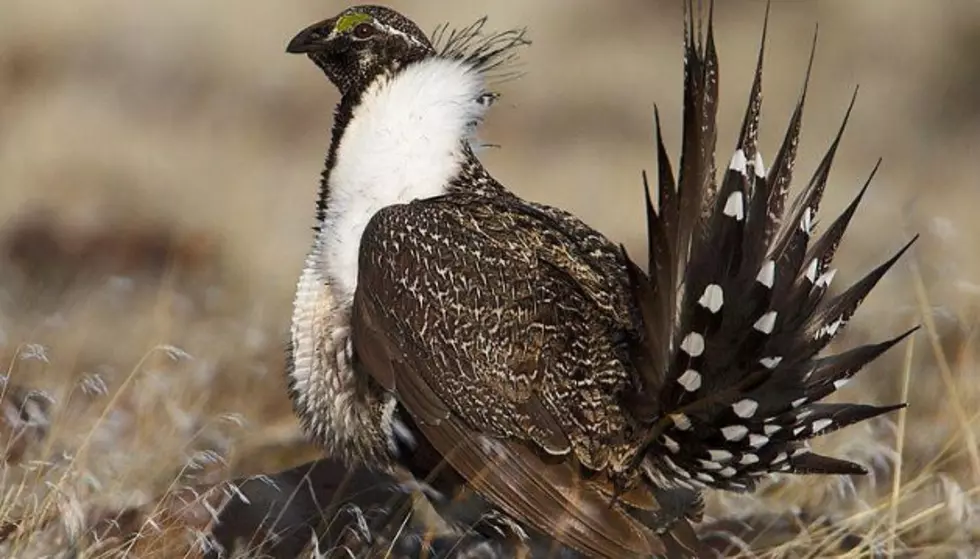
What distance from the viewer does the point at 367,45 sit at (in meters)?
4.18

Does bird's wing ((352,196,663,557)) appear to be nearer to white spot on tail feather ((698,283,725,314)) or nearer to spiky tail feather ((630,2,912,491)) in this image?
spiky tail feather ((630,2,912,491))

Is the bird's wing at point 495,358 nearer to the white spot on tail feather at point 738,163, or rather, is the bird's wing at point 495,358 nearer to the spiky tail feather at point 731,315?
the spiky tail feather at point 731,315

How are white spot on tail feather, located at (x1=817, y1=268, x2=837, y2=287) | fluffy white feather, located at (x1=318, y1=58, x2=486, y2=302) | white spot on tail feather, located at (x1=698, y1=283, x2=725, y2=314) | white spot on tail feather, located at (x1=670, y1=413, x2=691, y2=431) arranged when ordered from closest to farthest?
1. white spot on tail feather, located at (x1=698, y1=283, x2=725, y2=314)
2. white spot on tail feather, located at (x1=670, y1=413, x2=691, y2=431)
3. white spot on tail feather, located at (x1=817, y1=268, x2=837, y2=287)
4. fluffy white feather, located at (x1=318, y1=58, x2=486, y2=302)

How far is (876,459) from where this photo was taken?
13.2 ft

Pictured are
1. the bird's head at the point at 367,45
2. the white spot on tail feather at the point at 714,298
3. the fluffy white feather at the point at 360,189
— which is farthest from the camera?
the bird's head at the point at 367,45

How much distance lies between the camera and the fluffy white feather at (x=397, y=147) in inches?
153

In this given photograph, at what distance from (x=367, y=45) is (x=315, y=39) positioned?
13cm

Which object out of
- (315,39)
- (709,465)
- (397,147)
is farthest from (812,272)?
(315,39)

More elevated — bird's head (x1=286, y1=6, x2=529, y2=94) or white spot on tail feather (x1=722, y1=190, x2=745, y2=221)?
white spot on tail feather (x1=722, y1=190, x2=745, y2=221)

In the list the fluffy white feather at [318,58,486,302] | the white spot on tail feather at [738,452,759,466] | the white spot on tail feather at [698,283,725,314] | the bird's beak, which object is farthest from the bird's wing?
the bird's beak

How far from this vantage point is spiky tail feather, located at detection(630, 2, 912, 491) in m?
3.35

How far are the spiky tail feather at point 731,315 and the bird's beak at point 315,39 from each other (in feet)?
3.29

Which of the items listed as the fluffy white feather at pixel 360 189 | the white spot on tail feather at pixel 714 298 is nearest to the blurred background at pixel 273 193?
the fluffy white feather at pixel 360 189

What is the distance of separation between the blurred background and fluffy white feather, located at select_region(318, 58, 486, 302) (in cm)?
47
